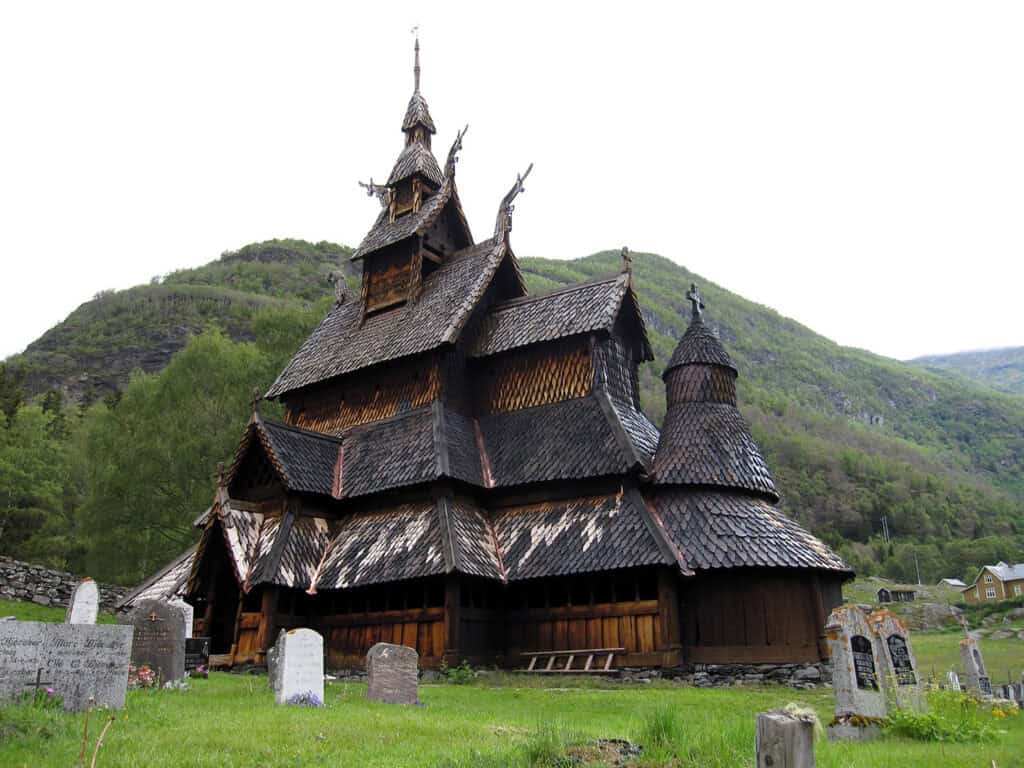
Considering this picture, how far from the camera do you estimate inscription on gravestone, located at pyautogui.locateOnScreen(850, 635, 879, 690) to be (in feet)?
38.3

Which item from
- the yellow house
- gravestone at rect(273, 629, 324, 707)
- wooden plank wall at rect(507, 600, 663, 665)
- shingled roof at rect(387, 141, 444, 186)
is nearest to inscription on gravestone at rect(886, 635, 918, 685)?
wooden plank wall at rect(507, 600, 663, 665)

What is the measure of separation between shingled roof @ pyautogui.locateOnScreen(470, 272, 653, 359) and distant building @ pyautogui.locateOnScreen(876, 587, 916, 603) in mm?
63198

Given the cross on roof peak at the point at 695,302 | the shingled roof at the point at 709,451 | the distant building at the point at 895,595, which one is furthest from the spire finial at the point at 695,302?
the distant building at the point at 895,595

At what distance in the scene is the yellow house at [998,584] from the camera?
8138cm

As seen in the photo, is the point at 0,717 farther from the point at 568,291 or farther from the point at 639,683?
the point at 568,291

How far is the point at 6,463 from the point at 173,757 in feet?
112

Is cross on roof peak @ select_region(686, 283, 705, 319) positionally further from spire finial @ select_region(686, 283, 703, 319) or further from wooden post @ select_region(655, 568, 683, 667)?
wooden post @ select_region(655, 568, 683, 667)

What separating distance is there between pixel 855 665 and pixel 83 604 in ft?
49.9

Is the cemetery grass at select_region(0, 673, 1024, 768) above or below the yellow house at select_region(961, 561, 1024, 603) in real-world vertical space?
below

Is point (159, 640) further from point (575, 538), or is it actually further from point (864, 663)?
point (864, 663)

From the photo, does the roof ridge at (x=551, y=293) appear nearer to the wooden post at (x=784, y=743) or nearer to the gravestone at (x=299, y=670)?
the gravestone at (x=299, y=670)

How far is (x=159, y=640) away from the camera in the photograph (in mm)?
14242

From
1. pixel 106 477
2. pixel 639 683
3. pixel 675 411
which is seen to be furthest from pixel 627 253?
pixel 106 477

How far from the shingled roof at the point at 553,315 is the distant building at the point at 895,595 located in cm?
6320
